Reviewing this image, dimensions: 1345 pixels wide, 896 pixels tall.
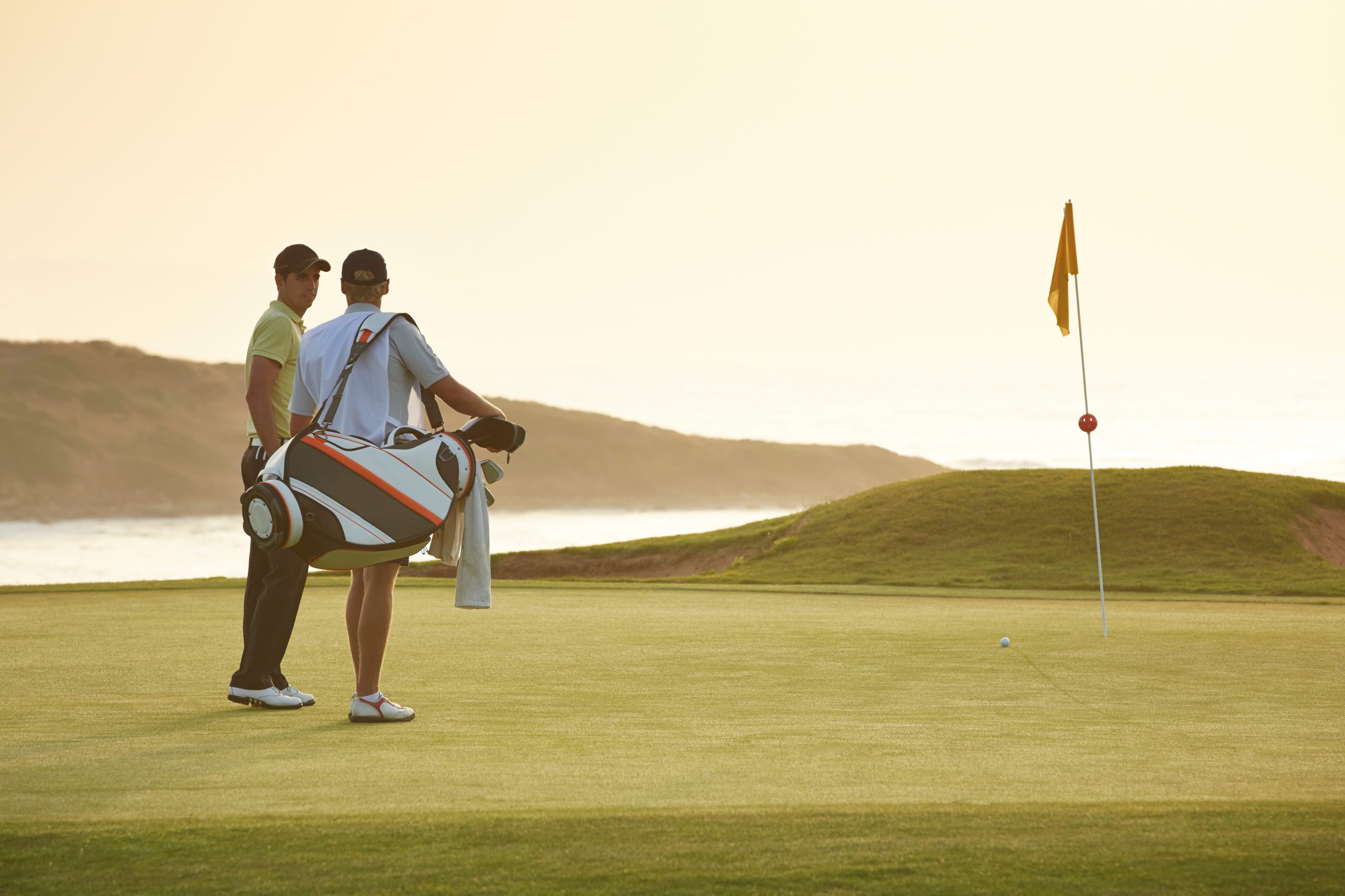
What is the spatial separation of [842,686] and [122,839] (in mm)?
3757

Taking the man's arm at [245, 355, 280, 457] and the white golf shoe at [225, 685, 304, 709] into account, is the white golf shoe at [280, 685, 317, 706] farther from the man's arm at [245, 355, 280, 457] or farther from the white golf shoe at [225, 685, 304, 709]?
the man's arm at [245, 355, 280, 457]

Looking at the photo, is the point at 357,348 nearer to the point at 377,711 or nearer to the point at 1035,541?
the point at 377,711

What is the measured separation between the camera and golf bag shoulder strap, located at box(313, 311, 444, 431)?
4992mm

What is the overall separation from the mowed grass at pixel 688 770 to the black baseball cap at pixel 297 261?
6.75 ft

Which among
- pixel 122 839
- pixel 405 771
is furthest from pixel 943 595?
pixel 122 839

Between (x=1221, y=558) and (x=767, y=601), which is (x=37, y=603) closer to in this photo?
(x=767, y=601)

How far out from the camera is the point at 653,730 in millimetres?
4723

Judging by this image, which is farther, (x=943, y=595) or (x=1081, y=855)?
(x=943, y=595)

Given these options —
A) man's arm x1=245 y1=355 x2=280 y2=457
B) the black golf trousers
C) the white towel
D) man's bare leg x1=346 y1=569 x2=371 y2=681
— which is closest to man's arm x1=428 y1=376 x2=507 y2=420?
the white towel

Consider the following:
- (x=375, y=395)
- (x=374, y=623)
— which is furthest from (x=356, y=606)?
(x=375, y=395)

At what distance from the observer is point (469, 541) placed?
5027 mm

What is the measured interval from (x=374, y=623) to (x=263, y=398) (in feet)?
4.33

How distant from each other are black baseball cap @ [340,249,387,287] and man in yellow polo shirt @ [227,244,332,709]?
21.5 inches

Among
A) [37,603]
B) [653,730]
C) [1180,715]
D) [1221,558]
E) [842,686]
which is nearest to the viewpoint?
[653,730]
